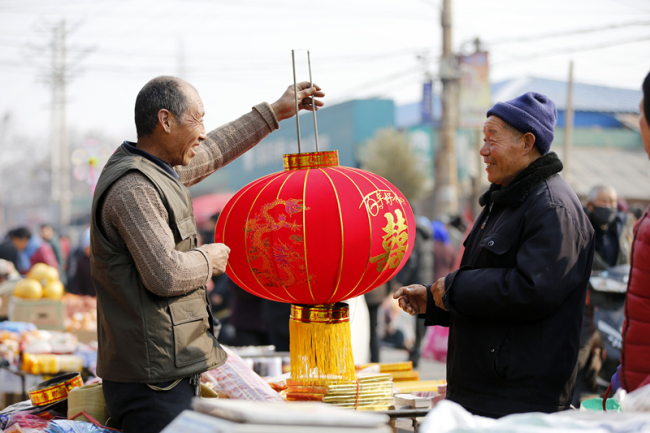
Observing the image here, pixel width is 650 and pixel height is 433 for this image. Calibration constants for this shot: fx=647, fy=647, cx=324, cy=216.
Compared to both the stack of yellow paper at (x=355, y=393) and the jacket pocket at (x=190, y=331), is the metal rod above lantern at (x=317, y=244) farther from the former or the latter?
the jacket pocket at (x=190, y=331)

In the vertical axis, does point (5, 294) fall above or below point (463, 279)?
below

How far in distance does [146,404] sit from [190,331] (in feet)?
0.94

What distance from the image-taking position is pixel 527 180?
2398mm

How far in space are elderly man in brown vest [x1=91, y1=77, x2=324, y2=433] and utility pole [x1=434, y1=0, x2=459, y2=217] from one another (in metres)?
13.7

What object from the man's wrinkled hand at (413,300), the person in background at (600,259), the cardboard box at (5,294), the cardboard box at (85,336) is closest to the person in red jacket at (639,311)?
the man's wrinkled hand at (413,300)

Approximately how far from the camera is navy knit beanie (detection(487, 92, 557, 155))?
2.44 m

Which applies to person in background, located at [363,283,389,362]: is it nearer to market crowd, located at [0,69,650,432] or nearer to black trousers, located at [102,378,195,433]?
market crowd, located at [0,69,650,432]

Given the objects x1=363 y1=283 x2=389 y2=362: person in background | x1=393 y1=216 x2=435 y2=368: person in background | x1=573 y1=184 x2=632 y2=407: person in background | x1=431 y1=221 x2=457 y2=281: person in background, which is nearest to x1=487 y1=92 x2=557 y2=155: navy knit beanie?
x1=573 y1=184 x2=632 y2=407: person in background

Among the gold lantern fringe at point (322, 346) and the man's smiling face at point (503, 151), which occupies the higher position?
the man's smiling face at point (503, 151)

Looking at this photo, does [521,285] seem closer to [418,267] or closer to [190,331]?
[190,331]

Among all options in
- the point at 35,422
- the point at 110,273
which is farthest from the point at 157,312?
the point at 35,422

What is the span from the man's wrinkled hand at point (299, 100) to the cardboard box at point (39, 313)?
4.61m

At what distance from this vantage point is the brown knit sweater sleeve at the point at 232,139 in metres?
2.94

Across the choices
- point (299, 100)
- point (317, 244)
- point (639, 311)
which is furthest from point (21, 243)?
point (639, 311)
